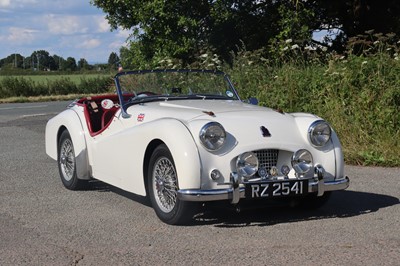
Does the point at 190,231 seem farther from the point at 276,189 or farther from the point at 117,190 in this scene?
the point at 117,190

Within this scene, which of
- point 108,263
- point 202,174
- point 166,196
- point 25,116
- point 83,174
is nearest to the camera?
point 108,263

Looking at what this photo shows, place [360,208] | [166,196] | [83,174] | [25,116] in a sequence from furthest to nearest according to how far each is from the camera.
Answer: [25,116] → [83,174] → [360,208] → [166,196]

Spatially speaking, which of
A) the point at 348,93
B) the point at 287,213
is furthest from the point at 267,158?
the point at 348,93

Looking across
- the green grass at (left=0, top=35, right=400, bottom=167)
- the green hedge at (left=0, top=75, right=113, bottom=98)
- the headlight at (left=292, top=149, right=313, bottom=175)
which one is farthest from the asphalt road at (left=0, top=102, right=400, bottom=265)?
the green hedge at (left=0, top=75, right=113, bottom=98)

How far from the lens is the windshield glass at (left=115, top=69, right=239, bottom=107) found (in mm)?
6621

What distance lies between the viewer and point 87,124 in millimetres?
6918

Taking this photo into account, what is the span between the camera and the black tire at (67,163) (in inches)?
278

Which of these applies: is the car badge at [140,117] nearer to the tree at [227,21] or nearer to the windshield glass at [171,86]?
the windshield glass at [171,86]

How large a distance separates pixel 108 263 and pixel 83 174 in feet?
8.98

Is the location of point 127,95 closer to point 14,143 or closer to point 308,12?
point 14,143

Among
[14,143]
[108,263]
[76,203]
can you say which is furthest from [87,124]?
[14,143]

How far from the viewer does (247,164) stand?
17.0ft

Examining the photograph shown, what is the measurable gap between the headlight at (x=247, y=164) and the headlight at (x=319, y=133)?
662mm

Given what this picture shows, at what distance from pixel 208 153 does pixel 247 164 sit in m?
0.35
